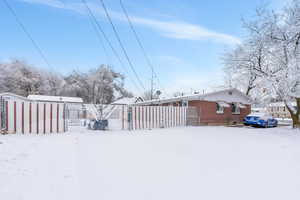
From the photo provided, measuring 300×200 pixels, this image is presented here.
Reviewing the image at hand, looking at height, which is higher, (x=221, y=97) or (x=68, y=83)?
(x=68, y=83)

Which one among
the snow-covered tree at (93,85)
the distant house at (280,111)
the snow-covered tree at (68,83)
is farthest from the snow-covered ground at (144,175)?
the snow-covered tree at (93,85)

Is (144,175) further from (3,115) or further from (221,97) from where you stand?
(221,97)

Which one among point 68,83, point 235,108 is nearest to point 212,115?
point 235,108

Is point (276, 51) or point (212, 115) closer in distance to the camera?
point (276, 51)

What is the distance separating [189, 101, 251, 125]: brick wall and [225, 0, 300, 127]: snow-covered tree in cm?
441

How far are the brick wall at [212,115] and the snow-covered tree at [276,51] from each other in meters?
4.41

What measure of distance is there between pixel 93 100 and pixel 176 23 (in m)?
29.9

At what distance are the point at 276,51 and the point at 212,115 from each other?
704 centimetres

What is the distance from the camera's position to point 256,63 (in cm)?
1520

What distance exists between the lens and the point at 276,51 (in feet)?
45.0

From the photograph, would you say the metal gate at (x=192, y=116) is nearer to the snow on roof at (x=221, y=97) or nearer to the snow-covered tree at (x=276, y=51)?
the snow on roof at (x=221, y=97)

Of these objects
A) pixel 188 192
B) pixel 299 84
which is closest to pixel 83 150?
pixel 188 192

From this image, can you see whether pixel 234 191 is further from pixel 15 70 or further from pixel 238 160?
pixel 15 70

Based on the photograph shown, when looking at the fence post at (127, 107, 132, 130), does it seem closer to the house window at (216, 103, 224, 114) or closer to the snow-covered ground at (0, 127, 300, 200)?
the snow-covered ground at (0, 127, 300, 200)
